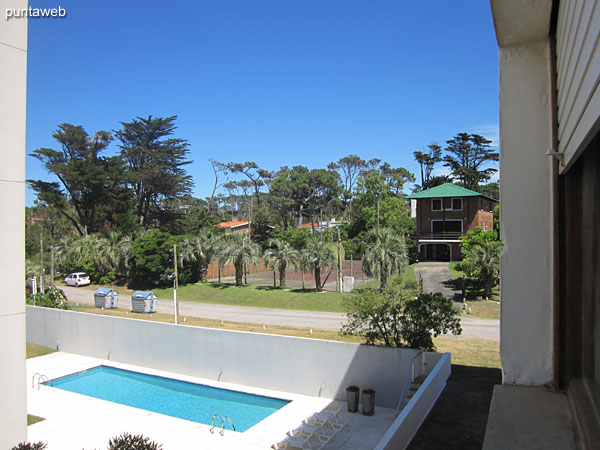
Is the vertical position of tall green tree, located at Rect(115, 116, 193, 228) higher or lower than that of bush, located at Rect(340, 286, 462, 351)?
higher

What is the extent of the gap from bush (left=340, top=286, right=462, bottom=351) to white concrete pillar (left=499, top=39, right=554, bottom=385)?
390 inches

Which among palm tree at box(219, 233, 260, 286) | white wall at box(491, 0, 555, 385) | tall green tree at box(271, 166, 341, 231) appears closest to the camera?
white wall at box(491, 0, 555, 385)

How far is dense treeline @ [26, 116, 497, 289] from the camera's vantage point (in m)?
36.6

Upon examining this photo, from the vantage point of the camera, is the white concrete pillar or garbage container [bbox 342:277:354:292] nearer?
the white concrete pillar

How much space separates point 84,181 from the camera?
46.0 metres

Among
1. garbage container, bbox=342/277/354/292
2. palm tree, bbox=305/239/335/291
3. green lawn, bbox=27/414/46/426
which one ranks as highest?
palm tree, bbox=305/239/335/291

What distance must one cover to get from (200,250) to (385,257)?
1662 centimetres

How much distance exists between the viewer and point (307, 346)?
14773 millimetres

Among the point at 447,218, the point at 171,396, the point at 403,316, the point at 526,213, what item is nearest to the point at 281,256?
the point at 171,396

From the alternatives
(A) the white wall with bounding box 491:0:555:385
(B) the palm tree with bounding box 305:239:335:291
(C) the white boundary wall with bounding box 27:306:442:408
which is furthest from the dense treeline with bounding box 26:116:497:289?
(A) the white wall with bounding box 491:0:555:385

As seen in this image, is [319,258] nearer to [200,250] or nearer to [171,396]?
[200,250]

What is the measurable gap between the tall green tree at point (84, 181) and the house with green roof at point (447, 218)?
103 feet

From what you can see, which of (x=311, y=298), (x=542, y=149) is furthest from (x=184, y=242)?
(x=542, y=149)

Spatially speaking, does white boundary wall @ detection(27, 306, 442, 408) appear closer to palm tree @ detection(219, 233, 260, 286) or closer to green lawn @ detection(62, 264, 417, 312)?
green lawn @ detection(62, 264, 417, 312)
